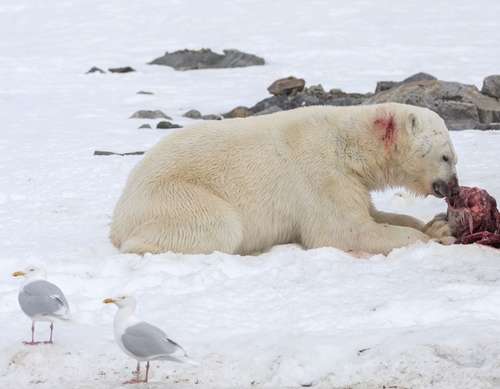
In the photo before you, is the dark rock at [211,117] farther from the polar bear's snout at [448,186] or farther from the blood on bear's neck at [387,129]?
the polar bear's snout at [448,186]

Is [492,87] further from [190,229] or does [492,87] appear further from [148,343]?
[148,343]

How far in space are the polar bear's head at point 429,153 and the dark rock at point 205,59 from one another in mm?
17415

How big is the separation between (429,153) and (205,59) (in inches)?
726

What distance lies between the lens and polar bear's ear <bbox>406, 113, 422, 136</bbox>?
24.9 feet

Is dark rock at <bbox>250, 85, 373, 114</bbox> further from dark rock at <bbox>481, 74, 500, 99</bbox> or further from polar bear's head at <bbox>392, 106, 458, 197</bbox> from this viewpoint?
polar bear's head at <bbox>392, 106, 458, 197</bbox>

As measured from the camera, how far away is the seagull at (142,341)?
4523mm

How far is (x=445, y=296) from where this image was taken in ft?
19.3

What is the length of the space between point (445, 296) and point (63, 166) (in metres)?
7.35

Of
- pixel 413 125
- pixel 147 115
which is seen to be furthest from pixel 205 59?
pixel 413 125

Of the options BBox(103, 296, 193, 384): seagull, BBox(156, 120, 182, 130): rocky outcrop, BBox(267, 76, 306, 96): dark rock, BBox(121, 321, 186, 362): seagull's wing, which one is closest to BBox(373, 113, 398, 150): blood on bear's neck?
BBox(103, 296, 193, 384): seagull

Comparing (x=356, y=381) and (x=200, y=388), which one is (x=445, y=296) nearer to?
(x=356, y=381)

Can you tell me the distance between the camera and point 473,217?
745cm

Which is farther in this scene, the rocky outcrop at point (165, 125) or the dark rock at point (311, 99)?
the dark rock at point (311, 99)

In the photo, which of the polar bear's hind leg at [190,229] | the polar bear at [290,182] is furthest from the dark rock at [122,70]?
the polar bear's hind leg at [190,229]
